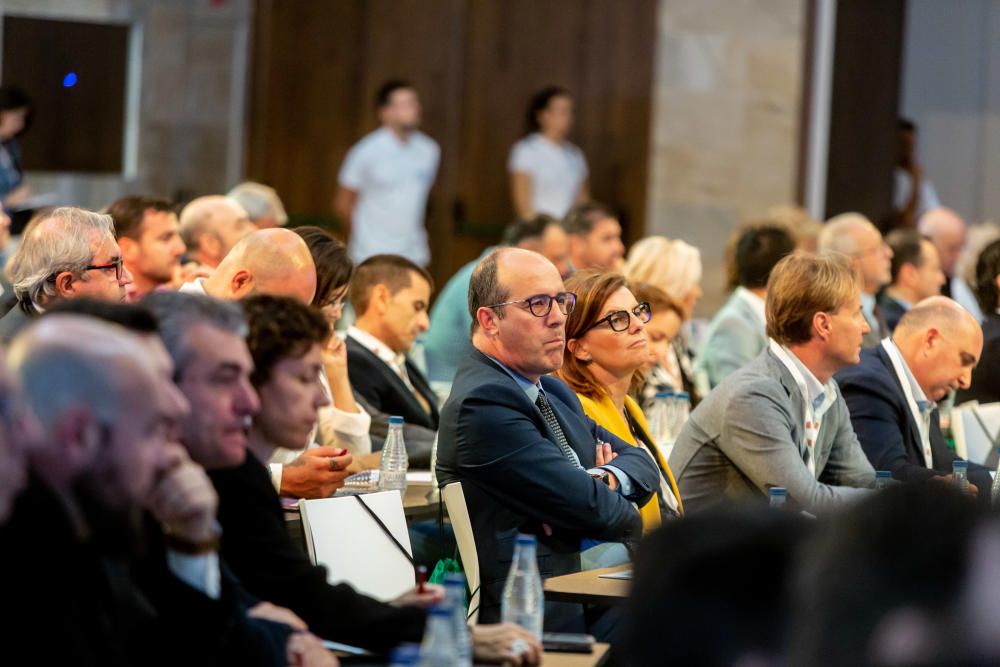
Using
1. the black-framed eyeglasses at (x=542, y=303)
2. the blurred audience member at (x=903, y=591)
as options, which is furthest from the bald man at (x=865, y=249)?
the blurred audience member at (x=903, y=591)

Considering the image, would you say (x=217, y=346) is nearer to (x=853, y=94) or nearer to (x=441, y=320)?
(x=441, y=320)

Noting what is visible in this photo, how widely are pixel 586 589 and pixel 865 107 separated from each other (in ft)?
28.8

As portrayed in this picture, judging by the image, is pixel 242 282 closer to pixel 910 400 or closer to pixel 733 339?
pixel 910 400

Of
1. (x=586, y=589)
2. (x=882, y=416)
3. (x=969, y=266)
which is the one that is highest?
(x=969, y=266)

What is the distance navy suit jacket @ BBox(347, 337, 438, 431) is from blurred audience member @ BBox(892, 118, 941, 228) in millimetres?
7052

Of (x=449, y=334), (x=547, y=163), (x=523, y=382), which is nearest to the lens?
(x=523, y=382)

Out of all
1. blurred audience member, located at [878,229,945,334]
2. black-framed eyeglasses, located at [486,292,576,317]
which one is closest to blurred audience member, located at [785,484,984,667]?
black-framed eyeglasses, located at [486,292,576,317]

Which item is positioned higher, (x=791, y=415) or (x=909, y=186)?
(x=909, y=186)

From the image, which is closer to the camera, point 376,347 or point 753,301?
point 376,347

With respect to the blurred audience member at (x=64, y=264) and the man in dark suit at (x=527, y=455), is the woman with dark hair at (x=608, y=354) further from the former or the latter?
the blurred audience member at (x=64, y=264)

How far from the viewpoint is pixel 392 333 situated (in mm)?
6145

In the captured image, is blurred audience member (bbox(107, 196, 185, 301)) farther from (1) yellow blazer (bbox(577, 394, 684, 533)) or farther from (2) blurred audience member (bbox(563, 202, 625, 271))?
(2) blurred audience member (bbox(563, 202, 625, 271))

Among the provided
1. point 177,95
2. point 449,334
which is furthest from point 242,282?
point 177,95

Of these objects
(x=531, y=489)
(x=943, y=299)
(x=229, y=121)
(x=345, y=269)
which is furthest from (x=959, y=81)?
(x=531, y=489)
